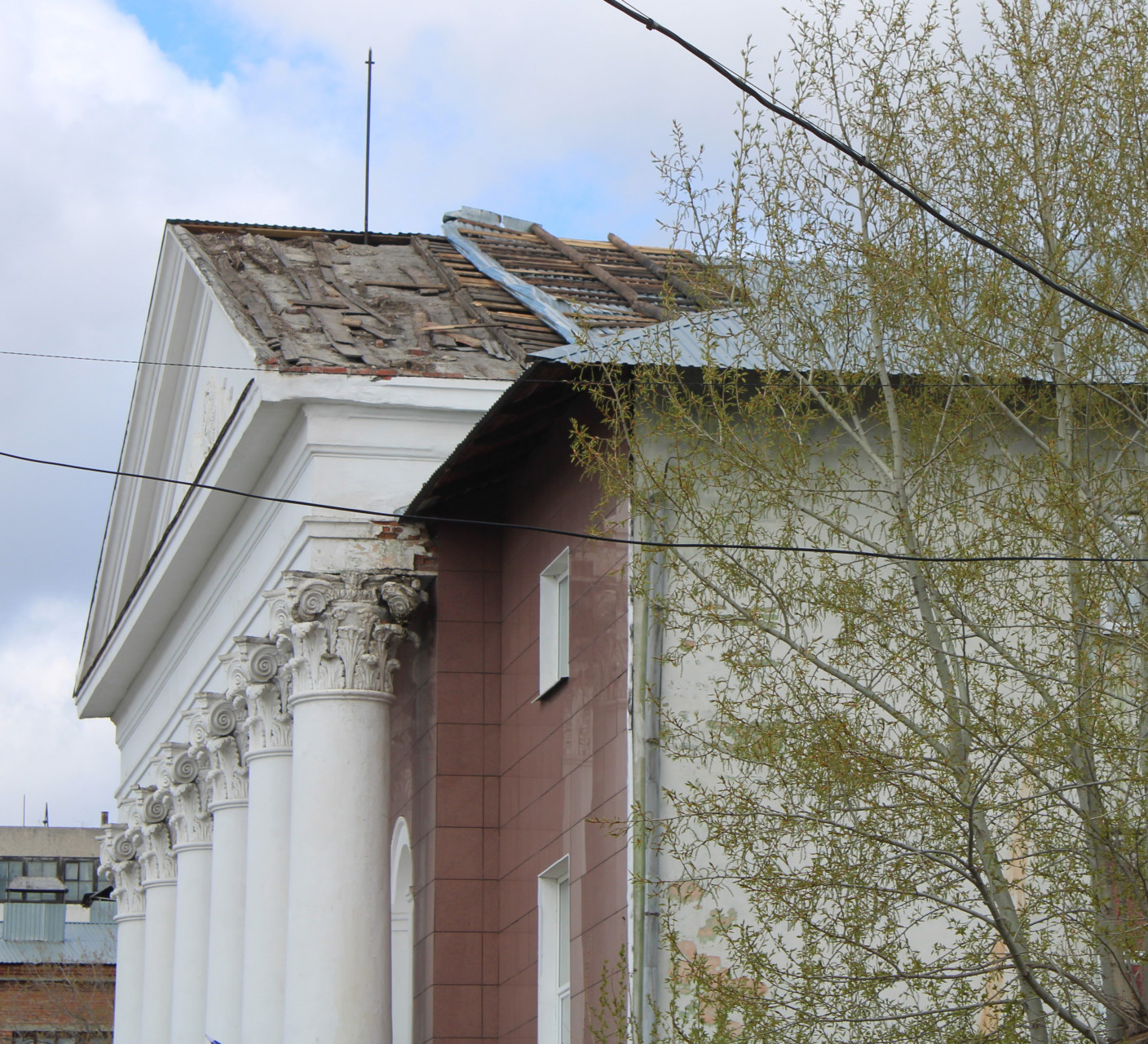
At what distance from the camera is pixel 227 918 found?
2134 centimetres

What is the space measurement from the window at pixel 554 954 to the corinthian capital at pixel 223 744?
5.52m

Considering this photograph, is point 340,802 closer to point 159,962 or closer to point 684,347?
point 684,347

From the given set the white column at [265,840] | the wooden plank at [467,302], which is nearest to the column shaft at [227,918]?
the white column at [265,840]

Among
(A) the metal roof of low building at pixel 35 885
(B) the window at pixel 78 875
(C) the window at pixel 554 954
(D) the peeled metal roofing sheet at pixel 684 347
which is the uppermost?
(B) the window at pixel 78 875

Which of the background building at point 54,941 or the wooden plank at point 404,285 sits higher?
the wooden plank at point 404,285

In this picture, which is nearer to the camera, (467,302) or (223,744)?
(467,302)

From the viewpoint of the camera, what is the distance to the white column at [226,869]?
2105cm

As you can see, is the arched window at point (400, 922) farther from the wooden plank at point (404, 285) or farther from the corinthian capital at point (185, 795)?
the wooden plank at point (404, 285)

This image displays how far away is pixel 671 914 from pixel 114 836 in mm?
16715

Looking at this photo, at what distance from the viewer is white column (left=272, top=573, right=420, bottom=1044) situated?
664 inches

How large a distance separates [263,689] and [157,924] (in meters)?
8.60

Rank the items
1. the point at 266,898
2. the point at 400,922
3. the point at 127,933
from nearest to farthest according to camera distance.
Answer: the point at 266,898 < the point at 400,922 < the point at 127,933

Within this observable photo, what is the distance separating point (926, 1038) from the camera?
10641mm

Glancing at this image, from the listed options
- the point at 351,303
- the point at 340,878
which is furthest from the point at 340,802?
the point at 351,303
